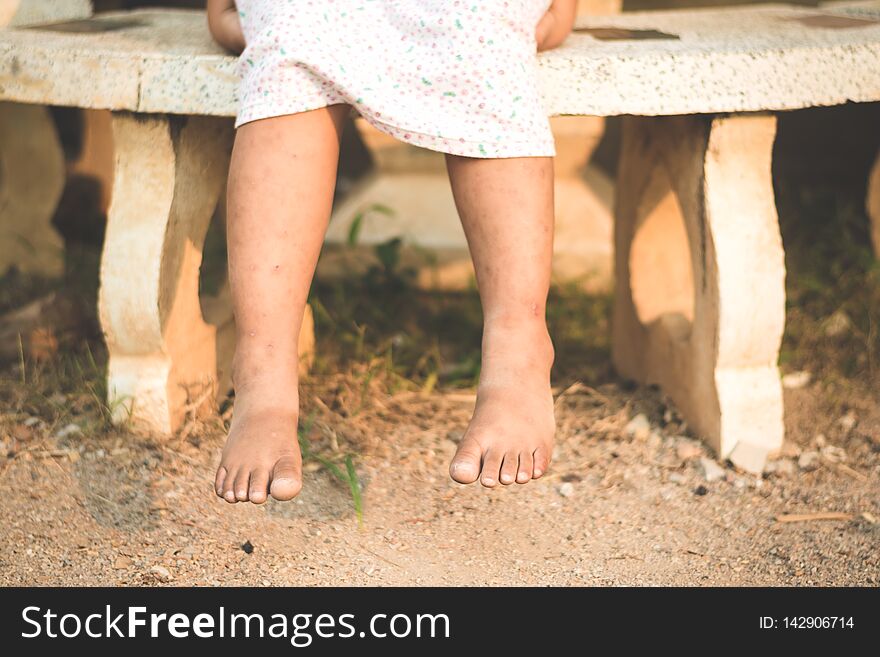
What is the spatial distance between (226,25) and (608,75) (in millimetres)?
623

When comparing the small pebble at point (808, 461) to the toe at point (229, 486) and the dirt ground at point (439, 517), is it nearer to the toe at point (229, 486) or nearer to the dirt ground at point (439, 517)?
the dirt ground at point (439, 517)

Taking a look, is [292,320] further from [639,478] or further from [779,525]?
[779,525]

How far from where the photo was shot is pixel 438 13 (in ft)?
5.00

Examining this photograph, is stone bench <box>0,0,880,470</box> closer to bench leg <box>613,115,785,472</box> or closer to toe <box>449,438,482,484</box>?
bench leg <box>613,115,785,472</box>

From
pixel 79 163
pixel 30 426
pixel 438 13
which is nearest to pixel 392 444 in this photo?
pixel 30 426

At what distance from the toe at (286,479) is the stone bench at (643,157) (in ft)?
1.57

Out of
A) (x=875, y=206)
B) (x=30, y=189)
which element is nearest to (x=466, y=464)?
(x=875, y=206)

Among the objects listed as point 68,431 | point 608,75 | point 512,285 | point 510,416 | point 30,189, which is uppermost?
point 608,75

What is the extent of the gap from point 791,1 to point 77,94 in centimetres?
207

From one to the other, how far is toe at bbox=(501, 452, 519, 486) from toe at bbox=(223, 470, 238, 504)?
1.19 ft

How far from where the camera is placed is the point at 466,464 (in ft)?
4.67

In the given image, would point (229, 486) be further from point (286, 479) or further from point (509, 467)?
point (509, 467)

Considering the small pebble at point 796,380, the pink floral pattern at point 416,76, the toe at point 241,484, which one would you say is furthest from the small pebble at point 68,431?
the small pebble at point 796,380

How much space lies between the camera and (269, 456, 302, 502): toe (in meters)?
1.39
